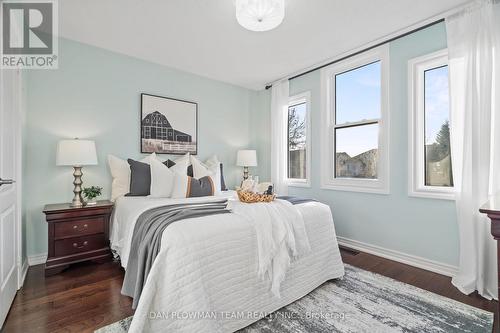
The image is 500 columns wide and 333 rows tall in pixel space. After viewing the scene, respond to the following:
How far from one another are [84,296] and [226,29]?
2805 mm

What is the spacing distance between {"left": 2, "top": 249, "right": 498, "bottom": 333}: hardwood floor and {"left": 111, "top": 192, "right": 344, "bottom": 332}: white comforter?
45cm

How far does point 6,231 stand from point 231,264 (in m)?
1.58

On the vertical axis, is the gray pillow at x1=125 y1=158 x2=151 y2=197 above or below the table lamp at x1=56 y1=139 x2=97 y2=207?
below

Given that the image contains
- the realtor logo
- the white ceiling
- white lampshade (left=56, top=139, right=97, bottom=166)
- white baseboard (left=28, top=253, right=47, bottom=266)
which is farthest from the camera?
white baseboard (left=28, top=253, right=47, bottom=266)

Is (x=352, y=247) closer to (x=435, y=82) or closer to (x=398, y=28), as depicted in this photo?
(x=435, y=82)

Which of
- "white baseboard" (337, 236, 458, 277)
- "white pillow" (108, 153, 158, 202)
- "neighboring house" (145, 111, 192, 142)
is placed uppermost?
"neighboring house" (145, 111, 192, 142)

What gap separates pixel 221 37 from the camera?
9.11ft

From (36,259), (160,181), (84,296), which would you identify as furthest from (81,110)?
(84,296)

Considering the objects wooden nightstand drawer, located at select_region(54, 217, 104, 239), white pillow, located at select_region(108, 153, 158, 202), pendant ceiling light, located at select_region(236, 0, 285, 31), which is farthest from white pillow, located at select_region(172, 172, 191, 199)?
pendant ceiling light, located at select_region(236, 0, 285, 31)

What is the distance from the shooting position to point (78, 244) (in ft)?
8.06

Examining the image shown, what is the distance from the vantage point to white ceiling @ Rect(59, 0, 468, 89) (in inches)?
87.9

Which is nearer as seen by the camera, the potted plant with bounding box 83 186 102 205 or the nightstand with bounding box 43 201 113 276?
the nightstand with bounding box 43 201 113 276

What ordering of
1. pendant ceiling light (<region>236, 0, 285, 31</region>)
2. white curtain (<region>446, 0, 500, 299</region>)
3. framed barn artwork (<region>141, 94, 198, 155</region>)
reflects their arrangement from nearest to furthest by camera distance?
pendant ceiling light (<region>236, 0, 285, 31</region>) → white curtain (<region>446, 0, 500, 299</region>) → framed barn artwork (<region>141, 94, 198, 155</region>)

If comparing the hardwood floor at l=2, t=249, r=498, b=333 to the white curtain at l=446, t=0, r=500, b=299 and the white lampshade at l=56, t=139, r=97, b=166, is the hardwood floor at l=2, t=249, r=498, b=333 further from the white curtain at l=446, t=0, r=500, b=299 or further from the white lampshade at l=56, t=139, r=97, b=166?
the white lampshade at l=56, t=139, r=97, b=166
